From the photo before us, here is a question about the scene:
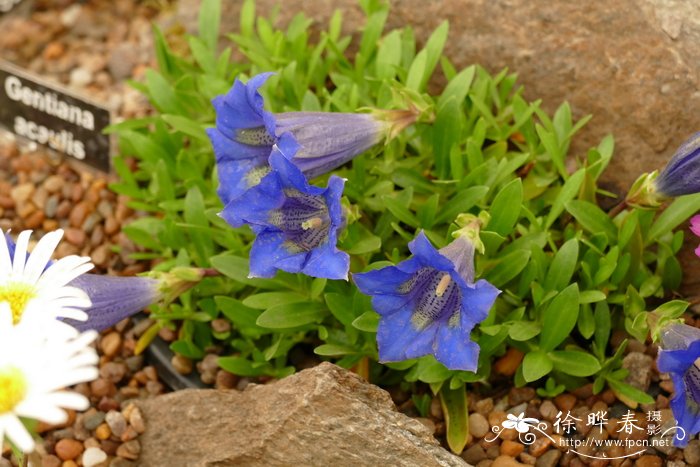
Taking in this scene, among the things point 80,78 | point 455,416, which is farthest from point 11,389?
point 80,78

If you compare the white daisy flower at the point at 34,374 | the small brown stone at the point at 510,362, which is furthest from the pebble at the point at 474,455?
the white daisy flower at the point at 34,374

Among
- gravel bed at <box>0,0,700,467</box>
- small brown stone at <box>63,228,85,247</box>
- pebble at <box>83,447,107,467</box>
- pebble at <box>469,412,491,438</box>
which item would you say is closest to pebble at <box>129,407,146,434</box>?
gravel bed at <box>0,0,700,467</box>

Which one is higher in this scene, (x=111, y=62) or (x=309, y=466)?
(x=111, y=62)

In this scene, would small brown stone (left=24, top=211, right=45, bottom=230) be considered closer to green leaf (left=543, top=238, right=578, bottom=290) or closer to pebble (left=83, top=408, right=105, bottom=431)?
pebble (left=83, top=408, right=105, bottom=431)

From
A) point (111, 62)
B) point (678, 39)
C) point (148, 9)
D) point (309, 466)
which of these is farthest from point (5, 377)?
point (148, 9)

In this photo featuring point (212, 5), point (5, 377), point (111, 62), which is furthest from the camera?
point (111, 62)

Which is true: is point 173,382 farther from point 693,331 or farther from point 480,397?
point 693,331

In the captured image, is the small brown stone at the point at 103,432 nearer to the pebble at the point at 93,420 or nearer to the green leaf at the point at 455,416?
the pebble at the point at 93,420
